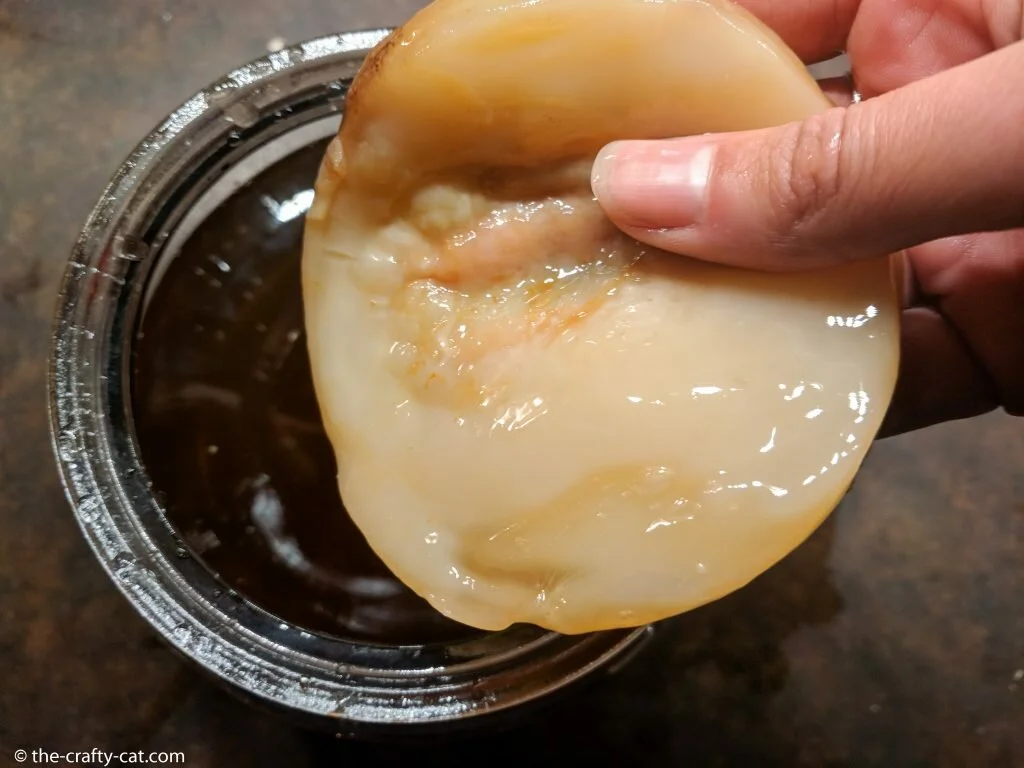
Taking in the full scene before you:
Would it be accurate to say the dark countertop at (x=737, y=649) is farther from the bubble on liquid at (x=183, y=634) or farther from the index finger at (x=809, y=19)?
the index finger at (x=809, y=19)

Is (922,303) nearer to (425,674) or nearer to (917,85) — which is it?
(917,85)

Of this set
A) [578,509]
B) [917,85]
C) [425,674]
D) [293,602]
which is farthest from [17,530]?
[917,85]

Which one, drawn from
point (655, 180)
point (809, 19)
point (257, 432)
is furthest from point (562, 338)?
point (809, 19)

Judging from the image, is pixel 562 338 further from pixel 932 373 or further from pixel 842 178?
pixel 932 373

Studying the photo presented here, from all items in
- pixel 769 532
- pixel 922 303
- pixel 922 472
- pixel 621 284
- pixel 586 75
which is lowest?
pixel 922 472

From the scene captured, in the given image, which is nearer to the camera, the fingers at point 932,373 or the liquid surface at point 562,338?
the liquid surface at point 562,338

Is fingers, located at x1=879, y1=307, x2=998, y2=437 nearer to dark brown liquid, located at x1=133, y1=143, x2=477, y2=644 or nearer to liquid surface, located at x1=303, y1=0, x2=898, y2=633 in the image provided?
liquid surface, located at x1=303, y1=0, x2=898, y2=633

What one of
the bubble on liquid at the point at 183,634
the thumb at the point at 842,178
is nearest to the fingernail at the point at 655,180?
the thumb at the point at 842,178

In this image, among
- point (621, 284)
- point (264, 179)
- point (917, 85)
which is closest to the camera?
point (917, 85)
